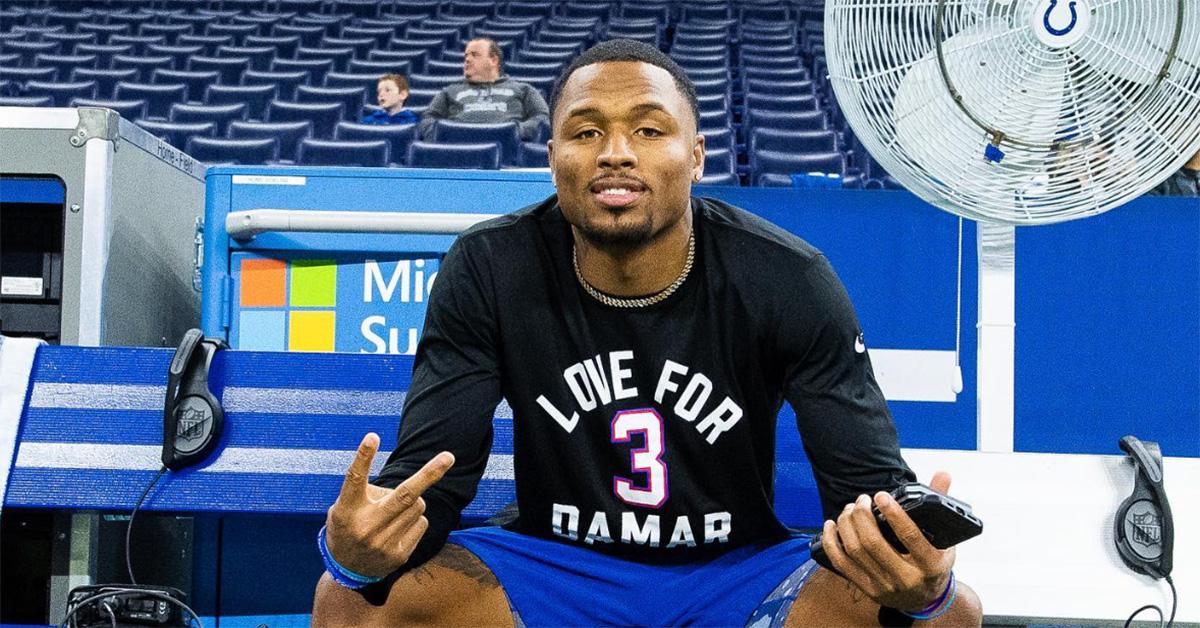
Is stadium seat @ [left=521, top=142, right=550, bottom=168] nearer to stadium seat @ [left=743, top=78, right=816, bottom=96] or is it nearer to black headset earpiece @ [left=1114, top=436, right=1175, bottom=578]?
stadium seat @ [left=743, top=78, right=816, bottom=96]

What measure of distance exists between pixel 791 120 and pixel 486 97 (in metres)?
1.65

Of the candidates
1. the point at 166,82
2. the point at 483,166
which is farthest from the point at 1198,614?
the point at 166,82

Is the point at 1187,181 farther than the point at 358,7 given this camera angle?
No

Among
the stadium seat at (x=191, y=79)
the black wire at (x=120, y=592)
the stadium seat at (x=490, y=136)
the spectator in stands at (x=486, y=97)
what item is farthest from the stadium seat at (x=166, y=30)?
the black wire at (x=120, y=592)

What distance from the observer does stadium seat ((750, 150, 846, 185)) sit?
18.3ft

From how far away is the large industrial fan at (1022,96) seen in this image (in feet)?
5.02

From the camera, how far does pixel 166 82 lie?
7.73 metres

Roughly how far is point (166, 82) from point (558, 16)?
328 centimetres

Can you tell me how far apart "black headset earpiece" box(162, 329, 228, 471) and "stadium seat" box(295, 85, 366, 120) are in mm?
5422

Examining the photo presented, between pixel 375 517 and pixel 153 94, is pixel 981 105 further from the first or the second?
pixel 153 94

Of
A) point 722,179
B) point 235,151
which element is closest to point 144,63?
point 235,151

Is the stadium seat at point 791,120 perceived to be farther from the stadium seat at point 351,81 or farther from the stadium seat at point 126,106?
the stadium seat at point 126,106

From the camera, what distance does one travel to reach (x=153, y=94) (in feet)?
23.7

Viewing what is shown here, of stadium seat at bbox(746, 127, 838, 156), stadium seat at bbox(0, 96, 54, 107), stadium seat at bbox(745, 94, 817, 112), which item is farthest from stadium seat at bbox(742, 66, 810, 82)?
stadium seat at bbox(0, 96, 54, 107)
